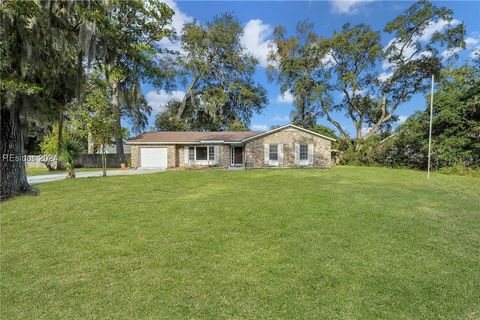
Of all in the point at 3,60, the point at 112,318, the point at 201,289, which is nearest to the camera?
the point at 112,318

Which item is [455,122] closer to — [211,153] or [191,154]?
[211,153]

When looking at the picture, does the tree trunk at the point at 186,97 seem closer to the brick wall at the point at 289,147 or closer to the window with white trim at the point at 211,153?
the window with white trim at the point at 211,153

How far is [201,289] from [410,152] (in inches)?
828

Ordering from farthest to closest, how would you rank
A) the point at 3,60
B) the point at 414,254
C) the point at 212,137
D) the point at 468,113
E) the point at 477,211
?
the point at 212,137
the point at 468,113
the point at 3,60
the point at 477,211
the point at 414,254

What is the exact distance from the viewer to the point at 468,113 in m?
15.8

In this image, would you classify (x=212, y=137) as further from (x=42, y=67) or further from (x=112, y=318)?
(x=112, y=318)

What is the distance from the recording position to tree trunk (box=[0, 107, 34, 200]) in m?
8.09

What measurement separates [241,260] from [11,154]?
8197 millimetres

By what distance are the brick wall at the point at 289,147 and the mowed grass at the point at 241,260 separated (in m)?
13.4

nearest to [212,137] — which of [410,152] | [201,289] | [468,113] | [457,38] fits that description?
[410,152]

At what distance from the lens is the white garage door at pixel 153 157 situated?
2138 centimetres

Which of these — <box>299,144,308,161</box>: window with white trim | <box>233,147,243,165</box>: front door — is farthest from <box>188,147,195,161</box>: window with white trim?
<box>299,144,308,161</box>: window with white trim

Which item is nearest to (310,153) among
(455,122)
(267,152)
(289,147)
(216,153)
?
(289,147)

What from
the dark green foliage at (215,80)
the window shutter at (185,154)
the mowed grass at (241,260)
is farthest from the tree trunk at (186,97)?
the mowed grass at (241,260)
